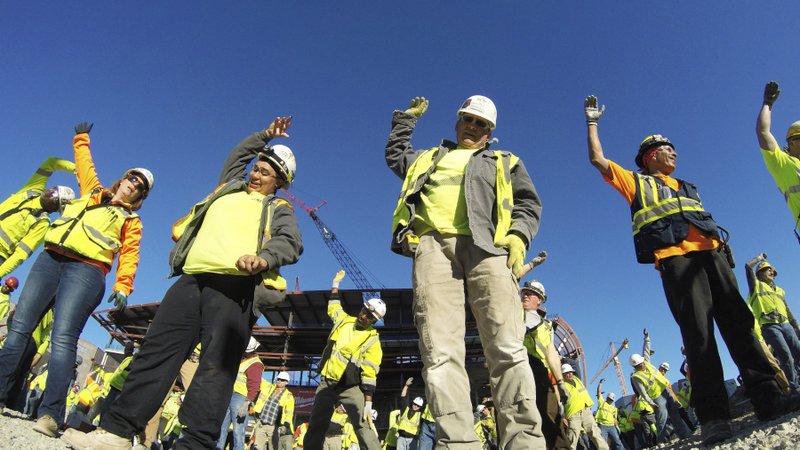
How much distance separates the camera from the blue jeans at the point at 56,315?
11.6ft

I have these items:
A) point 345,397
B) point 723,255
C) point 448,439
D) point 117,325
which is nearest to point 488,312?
point 448,439

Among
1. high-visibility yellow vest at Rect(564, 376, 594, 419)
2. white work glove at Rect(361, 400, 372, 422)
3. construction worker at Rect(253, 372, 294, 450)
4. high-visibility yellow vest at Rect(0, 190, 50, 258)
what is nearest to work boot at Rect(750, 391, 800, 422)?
white work glove at Rect(361, 400, 372, 422)

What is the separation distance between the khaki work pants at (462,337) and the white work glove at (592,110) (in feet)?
6.19

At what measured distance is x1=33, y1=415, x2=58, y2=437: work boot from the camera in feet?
10.8

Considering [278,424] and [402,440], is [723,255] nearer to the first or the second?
[278,424]

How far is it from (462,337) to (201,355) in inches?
58.4

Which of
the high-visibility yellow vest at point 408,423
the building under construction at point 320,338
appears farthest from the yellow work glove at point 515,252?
the building under construction at point 320,338

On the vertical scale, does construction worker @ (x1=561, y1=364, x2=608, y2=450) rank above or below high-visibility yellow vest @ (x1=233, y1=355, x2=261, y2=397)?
below

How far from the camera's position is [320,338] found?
30750mm

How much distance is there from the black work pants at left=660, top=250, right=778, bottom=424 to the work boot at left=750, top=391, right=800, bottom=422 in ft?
0.13

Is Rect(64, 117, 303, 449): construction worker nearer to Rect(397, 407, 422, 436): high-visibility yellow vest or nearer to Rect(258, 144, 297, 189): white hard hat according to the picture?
Rect(258, 144, 297, 189): white hard hat

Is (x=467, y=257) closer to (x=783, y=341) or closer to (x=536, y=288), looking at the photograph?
(x=536, y=288)

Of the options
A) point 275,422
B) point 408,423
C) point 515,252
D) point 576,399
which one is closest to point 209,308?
point 515,252

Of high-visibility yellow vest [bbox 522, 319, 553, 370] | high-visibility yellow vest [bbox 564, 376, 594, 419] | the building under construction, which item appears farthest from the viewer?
the building under construction
